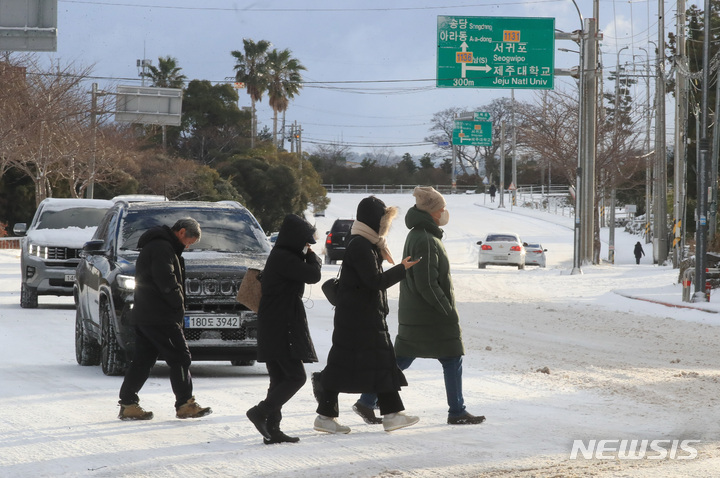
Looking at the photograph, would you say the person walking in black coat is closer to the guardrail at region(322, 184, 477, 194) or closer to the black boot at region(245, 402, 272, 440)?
the black boot at region(245, 402, 272, 440)

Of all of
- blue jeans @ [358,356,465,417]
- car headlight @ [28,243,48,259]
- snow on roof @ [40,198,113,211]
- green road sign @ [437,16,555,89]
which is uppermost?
green road sign @ [437,16,555,89]

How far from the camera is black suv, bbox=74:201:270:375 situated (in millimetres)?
10281

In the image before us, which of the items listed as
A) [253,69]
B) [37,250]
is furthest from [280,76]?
[37,250]

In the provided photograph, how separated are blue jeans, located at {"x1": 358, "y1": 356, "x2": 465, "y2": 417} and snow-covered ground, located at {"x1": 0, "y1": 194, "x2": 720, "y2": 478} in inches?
7.6

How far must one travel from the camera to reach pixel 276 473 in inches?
252

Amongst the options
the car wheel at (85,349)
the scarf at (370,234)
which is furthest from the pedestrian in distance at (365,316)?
the car wheel at (85,349)

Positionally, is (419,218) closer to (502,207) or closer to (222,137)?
(222,137)

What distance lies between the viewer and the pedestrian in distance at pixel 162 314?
7934 mm

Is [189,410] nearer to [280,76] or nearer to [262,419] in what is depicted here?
[262,419]

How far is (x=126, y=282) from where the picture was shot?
401 inches

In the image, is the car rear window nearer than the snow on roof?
No

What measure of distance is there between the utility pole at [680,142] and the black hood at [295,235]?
29.1 m

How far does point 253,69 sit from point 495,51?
46334 millimetres

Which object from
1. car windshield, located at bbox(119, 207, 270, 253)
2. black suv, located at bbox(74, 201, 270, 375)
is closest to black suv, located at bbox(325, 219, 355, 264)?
car windshield, located at bbox(119, 207, 270, 253)
